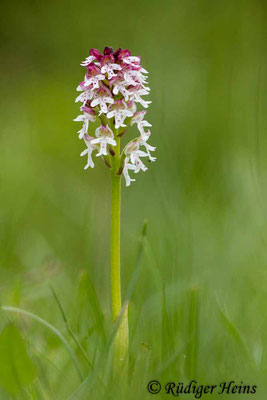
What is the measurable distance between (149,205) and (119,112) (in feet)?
6.66

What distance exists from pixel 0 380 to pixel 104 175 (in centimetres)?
338

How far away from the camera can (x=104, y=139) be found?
144 centimetres

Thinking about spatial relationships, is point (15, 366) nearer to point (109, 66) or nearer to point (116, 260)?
point (116, 260)

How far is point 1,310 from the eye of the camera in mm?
1375

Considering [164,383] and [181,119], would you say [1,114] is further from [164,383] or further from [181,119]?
[164,383]

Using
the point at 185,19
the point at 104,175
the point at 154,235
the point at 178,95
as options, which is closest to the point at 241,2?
the point at 185,19

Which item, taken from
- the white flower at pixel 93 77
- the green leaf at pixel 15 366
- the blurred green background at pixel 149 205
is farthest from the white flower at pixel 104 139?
the green leaf at pixel 15 366

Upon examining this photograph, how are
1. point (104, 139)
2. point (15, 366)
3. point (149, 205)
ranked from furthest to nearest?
point (149, 205)
point (104, 139)
point (15, 366)

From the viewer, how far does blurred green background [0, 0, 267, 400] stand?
141 cm

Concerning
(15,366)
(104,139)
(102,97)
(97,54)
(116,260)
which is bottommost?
(15,366)

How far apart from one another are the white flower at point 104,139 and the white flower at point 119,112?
1.3 inches

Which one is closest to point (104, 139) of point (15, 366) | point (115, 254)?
point (115, 254)

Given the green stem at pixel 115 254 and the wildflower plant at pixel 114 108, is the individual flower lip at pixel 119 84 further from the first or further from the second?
the green stem at pixel 115 254

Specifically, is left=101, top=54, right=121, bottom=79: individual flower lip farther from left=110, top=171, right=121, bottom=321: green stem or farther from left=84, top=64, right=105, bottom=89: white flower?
left=110, top=171, right=121, bottom=321: green stem
